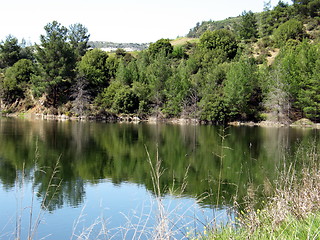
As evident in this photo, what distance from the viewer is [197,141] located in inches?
1192

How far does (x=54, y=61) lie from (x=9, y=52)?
76.1 feet

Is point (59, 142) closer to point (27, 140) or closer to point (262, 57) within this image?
point (27, 140)

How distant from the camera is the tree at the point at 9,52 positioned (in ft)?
248

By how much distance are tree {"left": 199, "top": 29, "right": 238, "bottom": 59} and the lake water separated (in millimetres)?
41702

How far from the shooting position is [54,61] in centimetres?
5900

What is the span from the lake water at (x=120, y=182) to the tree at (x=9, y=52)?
4998cm

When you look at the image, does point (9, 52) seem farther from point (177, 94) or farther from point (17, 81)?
point (177, 94)

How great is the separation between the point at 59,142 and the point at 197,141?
11.1m

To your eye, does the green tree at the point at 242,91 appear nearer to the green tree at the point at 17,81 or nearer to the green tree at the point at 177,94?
the green tree at the point at 177,94

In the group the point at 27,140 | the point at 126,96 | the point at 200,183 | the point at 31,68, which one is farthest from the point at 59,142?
the point at 31,68

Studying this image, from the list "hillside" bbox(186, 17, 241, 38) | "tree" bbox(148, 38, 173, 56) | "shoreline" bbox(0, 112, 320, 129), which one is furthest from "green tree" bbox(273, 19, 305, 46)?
"hillside" bbox(186, 17, 241, 38)

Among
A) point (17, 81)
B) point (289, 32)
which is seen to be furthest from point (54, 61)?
point (289, 32)

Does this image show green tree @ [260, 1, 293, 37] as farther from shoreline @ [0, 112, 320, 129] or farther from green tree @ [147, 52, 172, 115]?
shoreline @ [0, 112, 320, 129]

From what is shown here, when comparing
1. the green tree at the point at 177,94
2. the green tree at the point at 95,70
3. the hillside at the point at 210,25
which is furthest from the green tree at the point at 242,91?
the hillside at the point at 210,25
